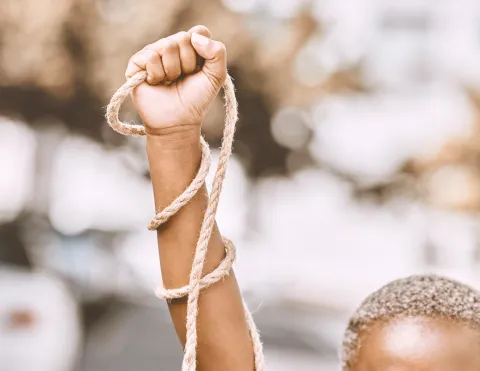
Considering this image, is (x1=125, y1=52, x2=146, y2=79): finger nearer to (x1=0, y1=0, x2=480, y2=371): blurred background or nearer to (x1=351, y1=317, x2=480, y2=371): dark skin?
(x1=351, y1=317, x2=480, y2=371): dark skin

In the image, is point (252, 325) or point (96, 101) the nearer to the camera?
point (252, 325)

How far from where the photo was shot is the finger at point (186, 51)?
4.83 feet

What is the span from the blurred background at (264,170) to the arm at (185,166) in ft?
18.4

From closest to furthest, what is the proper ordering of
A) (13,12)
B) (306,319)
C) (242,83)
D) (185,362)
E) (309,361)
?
(185,362) < (13,12) < (309,361) < (242,83) < (306,319)

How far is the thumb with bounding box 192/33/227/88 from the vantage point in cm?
148

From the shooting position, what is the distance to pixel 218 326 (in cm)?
162

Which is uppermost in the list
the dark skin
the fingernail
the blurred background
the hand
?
the fingernail

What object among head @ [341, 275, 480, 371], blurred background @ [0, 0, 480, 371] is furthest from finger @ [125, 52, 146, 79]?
blurred background @ [0, 0, 480, 371]

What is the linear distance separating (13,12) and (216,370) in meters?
6.72

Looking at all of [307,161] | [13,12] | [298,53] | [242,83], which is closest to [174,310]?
[13,12]

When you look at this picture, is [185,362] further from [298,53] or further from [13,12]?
[298,53]

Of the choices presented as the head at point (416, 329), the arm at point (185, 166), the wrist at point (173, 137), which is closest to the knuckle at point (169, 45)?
the arm at point (185, 166)

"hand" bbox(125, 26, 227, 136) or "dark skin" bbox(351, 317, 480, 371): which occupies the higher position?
"hand" bbox(125, 26, 227, 136)

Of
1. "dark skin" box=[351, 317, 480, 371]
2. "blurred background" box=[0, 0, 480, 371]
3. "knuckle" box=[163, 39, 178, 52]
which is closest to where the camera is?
"knuckle" box=[163, 39, 178, 52]
